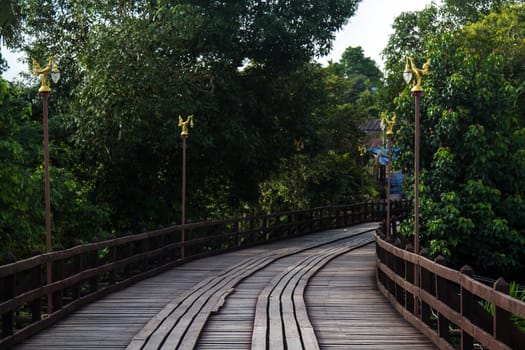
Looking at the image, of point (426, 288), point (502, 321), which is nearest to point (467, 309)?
point (502, 321)

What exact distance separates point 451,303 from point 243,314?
124 inches

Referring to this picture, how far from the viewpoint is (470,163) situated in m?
19.5

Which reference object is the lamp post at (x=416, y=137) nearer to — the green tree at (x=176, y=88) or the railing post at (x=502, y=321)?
the railing post at (x=502, y=321)

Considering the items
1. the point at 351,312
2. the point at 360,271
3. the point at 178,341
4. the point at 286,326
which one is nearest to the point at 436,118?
the point at 360,271

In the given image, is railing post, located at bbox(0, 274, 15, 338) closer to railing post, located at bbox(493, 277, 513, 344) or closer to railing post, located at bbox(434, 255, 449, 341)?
railing post, located at bbox(434, 255, 449, 341)

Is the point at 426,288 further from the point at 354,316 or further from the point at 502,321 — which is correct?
the point at 502,321

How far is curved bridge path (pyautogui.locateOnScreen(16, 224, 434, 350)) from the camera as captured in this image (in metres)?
8.32

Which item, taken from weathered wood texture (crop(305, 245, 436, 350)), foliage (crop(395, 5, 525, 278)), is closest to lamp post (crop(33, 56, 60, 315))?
weathered wood texture (crop(305, 245, 436, 350))

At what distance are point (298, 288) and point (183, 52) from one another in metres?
12.6

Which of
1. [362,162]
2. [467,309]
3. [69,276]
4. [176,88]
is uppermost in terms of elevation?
[176,88]

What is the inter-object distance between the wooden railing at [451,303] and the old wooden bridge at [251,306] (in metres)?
0.01

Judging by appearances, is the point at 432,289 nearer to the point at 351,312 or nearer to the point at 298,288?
the point at 351,312

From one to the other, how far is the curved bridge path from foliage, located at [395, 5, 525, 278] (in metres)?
2.97

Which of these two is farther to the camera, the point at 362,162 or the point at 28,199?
the point at 362,162
